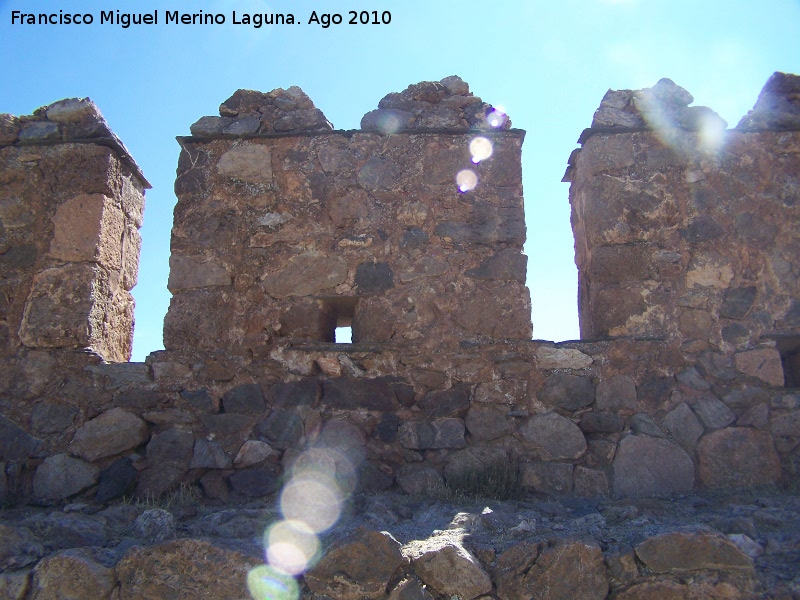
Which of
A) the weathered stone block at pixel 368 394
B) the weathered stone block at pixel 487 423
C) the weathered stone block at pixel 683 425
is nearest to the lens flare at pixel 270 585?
the weathered stone block at pixel 368 394

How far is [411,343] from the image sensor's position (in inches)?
Answer: 147

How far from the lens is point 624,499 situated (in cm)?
318

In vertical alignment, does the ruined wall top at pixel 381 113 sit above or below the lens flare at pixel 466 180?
above

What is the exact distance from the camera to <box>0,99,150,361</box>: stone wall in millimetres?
3850

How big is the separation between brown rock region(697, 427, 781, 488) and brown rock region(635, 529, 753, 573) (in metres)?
1.18

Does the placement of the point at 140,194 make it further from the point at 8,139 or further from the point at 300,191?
the point at 300,191

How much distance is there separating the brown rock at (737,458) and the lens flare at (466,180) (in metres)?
1.86

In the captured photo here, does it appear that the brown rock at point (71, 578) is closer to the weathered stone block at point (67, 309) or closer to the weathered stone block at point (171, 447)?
the weathered stone block at point (171, 447)

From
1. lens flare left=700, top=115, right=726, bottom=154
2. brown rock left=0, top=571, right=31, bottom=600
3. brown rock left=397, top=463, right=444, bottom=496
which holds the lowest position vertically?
brown rock left=0, top=571, right=31, bottom=600

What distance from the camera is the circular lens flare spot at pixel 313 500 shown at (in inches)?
117

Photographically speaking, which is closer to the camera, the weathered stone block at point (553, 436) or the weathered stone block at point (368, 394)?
the weathered stone block at point (553, 436)

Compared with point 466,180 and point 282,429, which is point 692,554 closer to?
point 282,429

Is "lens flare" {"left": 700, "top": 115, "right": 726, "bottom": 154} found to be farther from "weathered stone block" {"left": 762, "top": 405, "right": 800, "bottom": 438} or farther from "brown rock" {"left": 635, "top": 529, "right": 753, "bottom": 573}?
"brown rock" {"left": 635, "top": 529, "right": 753, "bottom": 573}

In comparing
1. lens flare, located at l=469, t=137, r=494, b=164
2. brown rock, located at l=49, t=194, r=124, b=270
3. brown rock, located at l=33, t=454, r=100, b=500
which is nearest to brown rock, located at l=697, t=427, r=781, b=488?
lens flare, located at l=469, t=137, r=494, b=164
